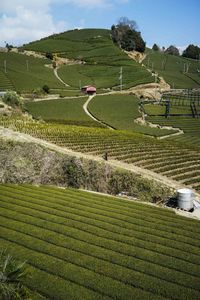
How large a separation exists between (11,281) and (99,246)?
7619 millimetres

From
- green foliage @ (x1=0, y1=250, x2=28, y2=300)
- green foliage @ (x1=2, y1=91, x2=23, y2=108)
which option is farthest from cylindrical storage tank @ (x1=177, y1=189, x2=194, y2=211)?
green foliage @ (x1=2, y1=91, x2=23, y2=108)

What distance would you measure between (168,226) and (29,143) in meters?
22.2

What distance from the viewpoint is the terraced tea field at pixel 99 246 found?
22000 millimetres

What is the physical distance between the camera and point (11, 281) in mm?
20531

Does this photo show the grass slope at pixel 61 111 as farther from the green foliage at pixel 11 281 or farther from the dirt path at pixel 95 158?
the green foliage at pixel 11 281

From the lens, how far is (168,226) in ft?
101

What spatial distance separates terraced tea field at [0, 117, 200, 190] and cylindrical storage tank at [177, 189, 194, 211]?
20.4 ft

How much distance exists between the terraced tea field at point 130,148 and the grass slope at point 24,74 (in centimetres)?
5916

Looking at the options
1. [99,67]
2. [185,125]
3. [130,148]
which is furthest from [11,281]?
[99,67]

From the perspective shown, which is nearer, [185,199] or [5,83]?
[185,199]

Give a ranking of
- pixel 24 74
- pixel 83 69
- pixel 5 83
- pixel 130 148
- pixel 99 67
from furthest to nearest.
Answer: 1. pixel 99 67
2. pixel 83 69
3. pixel 24 74
4. pixel 5 83
5. pixel 130 148

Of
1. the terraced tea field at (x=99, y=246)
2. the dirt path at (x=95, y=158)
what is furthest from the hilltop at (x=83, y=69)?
the terraced tea field at (x=99, y=246)

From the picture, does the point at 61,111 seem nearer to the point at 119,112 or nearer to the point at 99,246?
the point at 119,112

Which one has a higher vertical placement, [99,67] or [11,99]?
[99,67]
